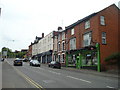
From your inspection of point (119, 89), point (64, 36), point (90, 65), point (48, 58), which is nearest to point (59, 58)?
point (64, 36)

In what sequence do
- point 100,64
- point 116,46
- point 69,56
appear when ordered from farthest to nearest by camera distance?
1. point 69,56
2. point 116,46
3. point 100,64

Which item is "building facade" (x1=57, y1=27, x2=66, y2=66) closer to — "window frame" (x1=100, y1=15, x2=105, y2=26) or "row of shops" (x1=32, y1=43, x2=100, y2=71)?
"row of shops" (x1=32, y1=43, x2=100, y2=71)

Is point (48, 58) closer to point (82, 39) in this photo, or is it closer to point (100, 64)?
point (82, 39)

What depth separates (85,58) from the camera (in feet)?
108

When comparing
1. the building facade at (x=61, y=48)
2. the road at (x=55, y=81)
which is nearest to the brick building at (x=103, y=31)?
the building facade at (x=61, y=48)

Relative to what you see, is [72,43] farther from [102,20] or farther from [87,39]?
[102,20]

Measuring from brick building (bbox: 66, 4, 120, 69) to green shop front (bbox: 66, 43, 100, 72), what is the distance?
71 cm

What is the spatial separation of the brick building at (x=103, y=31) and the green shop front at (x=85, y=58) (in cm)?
71

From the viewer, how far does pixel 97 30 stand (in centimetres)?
2938

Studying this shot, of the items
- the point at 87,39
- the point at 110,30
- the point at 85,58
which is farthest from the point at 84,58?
the point at 110,30

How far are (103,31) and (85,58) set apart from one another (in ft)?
19.9

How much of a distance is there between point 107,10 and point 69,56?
44.5 feet

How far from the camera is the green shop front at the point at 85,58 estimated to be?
29.0 m

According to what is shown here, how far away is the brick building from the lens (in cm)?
2928
